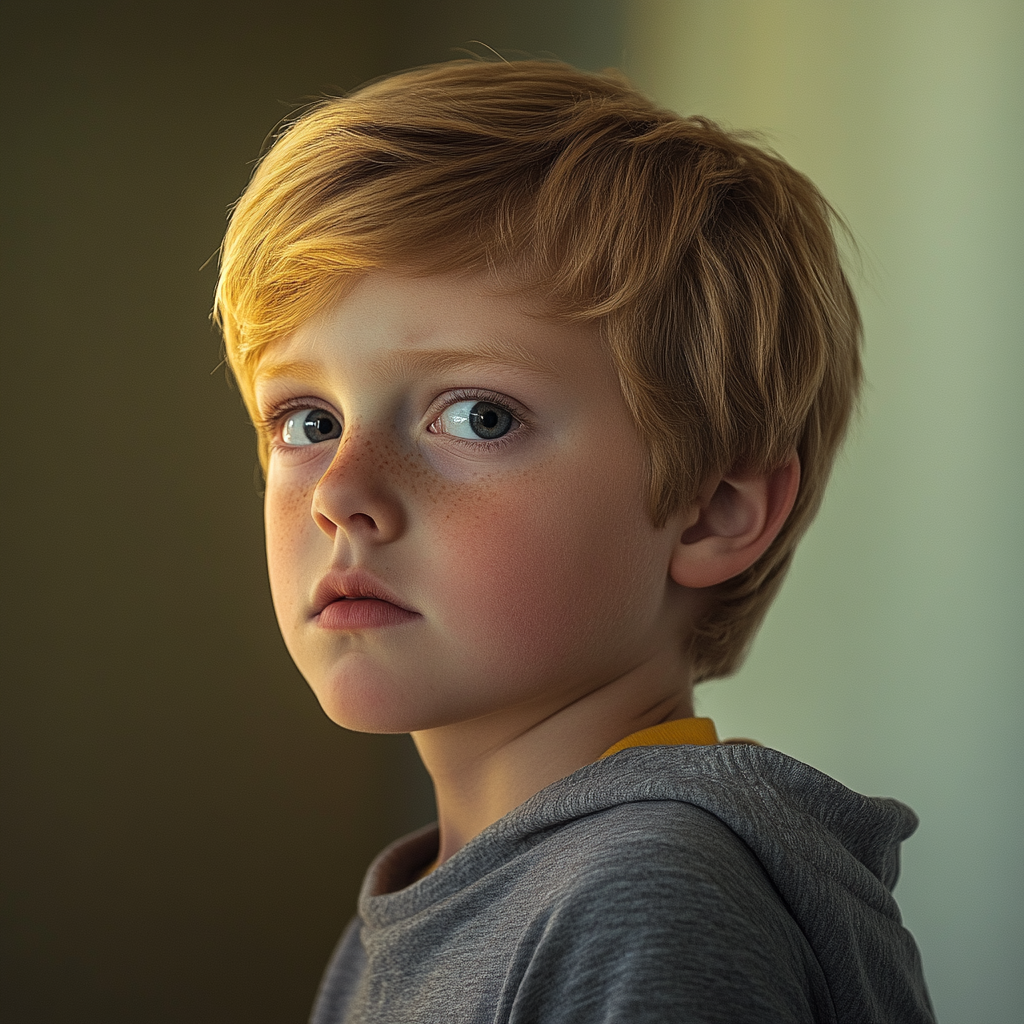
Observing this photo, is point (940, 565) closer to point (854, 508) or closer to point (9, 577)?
point (854, 508)

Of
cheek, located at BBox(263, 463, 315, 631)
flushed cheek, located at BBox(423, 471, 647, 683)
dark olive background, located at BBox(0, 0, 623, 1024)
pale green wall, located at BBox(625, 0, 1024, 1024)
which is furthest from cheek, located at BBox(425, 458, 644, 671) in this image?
dark olive background, located at BBox(0, 0, 623, 1024)

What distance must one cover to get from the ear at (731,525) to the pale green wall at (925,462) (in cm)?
29

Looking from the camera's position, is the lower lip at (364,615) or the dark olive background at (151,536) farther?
the dark olive background at (151,536)

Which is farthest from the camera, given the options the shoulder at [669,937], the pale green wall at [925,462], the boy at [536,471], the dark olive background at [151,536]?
the dark olive background at [151,536]

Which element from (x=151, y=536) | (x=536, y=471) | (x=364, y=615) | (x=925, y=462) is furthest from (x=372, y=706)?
(x=151, y=536)

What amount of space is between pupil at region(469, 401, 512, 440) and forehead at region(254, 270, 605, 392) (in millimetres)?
26

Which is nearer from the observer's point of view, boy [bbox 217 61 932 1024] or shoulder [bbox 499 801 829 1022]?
shoulder [bbox 499 801 829 1022]

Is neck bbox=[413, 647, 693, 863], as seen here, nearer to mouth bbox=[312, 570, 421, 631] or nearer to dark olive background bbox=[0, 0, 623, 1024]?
mouth bbox=[312, 570, 421, 631]

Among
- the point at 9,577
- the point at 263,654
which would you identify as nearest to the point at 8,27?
the point at 9,577

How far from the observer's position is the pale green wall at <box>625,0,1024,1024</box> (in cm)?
84

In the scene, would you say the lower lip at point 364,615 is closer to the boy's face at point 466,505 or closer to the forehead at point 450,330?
the boy's face at point 466,505

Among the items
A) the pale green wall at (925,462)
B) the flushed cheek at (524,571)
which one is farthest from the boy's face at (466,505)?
the pale green wall at (925,462)

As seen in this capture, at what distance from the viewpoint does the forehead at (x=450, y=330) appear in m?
0.57

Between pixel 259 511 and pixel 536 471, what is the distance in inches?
32.0
